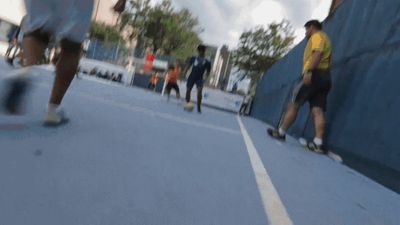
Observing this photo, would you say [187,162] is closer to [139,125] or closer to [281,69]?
[139,125]

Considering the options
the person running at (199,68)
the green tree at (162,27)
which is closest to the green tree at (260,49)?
the green tree at (162,27)

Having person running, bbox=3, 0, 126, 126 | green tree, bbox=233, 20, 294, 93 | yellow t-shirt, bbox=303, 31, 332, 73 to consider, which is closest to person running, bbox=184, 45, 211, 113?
yellow t-shirt, bbox=303, 31, 332, 73

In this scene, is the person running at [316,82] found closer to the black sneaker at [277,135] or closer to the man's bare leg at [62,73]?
the black sneaker at [277,135]

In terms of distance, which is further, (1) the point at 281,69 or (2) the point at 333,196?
(1) the point at 281,69

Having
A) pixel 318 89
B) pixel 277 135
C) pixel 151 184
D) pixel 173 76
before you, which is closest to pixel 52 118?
pixel 151 184

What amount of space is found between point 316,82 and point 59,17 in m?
4.61

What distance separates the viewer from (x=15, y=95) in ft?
11.9

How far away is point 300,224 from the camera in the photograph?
270 centimetres

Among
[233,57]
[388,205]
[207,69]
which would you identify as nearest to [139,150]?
[388,205]

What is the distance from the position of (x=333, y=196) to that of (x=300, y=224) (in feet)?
4.10

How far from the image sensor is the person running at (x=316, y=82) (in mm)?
7480

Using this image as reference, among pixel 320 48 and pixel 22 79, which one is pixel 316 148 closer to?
pixel 320 48

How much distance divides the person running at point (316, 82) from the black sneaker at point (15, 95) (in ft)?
15.3

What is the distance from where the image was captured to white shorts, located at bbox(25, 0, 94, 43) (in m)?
3.75
